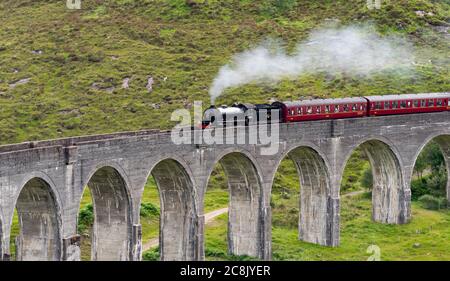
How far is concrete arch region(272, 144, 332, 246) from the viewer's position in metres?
54.2

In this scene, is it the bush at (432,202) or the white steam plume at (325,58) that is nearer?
the bush at (432,202)

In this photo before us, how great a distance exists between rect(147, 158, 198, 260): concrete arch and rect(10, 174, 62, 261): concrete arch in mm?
8290

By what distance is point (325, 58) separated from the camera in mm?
91812

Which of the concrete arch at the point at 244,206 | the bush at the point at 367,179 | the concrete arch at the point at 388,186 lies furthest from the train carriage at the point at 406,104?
the concrete arch at the point at 244,206

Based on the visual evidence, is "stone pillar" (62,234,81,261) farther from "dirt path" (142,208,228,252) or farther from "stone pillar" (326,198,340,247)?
"stone pillar" (326,198,340,247)

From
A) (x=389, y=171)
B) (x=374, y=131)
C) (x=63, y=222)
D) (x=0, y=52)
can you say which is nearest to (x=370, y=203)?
(x=389, y=171)

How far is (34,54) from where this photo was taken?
9375cm

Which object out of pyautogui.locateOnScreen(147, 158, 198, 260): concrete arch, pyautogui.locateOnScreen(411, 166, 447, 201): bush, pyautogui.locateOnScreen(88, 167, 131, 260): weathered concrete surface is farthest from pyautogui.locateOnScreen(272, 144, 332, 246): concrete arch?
pyautogui.locateOnScreen(88, 167, 131, 260): weathered concrete surface

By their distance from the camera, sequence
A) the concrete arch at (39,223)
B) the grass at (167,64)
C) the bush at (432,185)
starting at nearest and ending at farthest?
the concrete arch at (39,223)
the bush at (432,185)
the grass at (167,64)

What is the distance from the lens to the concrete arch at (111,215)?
43.4m

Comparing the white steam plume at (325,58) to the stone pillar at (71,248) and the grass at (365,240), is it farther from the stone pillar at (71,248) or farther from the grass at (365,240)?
the stone pillar at (71,248)

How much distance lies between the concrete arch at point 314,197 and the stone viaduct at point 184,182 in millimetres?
69

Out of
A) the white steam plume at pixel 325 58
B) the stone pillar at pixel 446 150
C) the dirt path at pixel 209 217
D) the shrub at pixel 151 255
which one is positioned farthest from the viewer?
the white steam plume at pixel 325 58

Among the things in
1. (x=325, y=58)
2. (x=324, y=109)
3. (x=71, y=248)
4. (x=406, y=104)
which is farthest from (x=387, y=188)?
(x=325, y=58)
